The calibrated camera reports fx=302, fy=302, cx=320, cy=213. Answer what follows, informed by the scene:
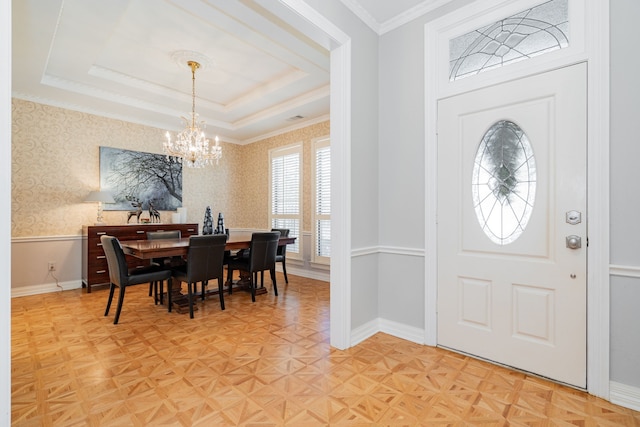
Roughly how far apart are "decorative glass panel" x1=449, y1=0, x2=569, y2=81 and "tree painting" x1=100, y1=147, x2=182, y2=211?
5.15m

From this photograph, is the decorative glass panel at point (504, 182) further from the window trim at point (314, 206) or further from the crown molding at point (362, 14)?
the window trim at point (314, 206)

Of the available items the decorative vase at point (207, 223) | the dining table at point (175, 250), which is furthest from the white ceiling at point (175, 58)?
the dining table at point (175, 250)

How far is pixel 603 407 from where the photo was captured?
5.92 feet

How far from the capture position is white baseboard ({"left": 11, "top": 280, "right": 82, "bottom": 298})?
428 centimetres

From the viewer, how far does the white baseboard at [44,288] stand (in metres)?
4.28

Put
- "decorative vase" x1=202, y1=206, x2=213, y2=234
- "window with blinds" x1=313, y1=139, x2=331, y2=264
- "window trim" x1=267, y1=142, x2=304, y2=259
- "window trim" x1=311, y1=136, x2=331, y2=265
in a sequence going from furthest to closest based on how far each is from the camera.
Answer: "window trim" x1=267, y1=142, x2=304, y2=259, "window trim" x1=311, y1=136, x2=331, y2=265, "window with blinds" x1=313, y1=139, x2=331, y2=264, "decorative vase" x1=202, y1=206, x2=213, y2=234

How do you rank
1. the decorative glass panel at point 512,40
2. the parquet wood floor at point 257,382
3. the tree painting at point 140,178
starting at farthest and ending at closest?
the tree painting at point 140,178, the decorative glass panel at point 512,40, the parquet wood floor at point 257,382

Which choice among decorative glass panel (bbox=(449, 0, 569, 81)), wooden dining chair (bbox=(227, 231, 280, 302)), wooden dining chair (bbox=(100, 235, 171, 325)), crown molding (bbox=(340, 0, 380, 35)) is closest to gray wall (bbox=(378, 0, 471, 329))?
crown molding (bbox=(340, 0, 380, 35))

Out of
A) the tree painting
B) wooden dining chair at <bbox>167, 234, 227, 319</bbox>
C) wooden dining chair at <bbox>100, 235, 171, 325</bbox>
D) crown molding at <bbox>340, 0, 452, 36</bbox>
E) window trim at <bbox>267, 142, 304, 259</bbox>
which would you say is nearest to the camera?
crown molding at <bbox>340, 0, 452, 36</bbox>

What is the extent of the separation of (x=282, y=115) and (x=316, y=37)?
2855 millimetres

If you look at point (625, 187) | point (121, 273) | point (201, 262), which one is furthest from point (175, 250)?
point (625, 187)

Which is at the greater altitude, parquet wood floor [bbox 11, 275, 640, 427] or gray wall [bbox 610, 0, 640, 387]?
gray wall [bbox 610, 0, 640, 387]

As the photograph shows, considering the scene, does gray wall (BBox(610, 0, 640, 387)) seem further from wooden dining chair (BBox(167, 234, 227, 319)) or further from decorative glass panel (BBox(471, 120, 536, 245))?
wooden dining chair (BBox(167, 234, 227, 319))

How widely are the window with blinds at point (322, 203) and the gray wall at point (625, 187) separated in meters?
3.83
